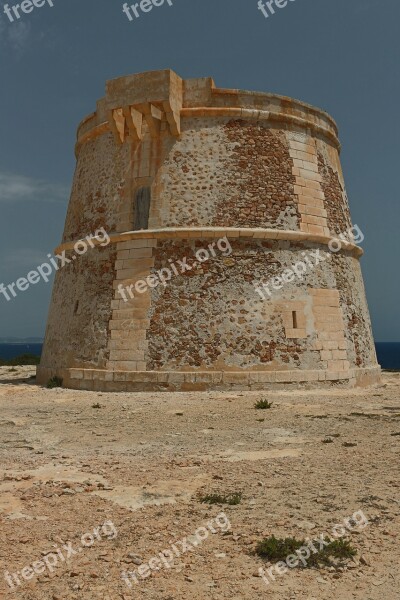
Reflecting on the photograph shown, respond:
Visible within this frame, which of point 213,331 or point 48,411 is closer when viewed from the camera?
point 48,411

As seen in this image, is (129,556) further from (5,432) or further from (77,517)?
(5,432)

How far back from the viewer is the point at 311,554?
11.6ft

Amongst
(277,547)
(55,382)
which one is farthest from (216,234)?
(277,547)

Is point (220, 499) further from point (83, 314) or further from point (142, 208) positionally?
point (142, 208)

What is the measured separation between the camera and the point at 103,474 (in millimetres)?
5418

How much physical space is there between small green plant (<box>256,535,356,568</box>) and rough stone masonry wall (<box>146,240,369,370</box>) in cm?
836

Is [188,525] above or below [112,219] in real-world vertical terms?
below

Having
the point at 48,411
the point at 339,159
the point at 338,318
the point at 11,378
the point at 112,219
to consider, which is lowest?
the point at 48,411

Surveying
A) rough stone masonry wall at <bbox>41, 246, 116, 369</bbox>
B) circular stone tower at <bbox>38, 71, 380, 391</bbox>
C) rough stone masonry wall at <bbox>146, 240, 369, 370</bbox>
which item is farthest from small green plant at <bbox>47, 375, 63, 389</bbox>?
rough stone masonry wall at <bbox>146, 240, 369, 370</bbox>

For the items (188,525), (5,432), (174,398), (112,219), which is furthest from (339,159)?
(188,525)

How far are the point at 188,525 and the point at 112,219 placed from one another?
11093 mm

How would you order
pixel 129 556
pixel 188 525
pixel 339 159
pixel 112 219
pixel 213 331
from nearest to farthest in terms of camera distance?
pixel 129 556
pixel 188 525
pixel 213 331
pixel 112 219
pixel 339 159

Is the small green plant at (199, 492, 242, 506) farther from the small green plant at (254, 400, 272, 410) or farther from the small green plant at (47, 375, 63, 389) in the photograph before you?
the small green plant at (47, 375, 63, 389)

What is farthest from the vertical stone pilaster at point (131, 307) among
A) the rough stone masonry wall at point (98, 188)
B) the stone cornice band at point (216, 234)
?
the rough stone masonry wall at point (98, 188)
